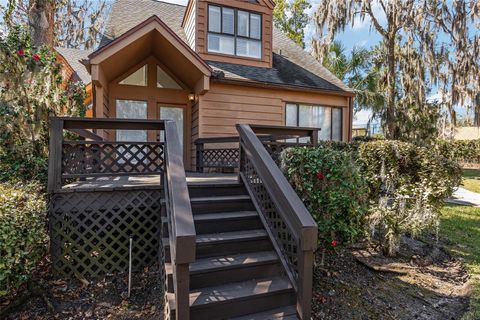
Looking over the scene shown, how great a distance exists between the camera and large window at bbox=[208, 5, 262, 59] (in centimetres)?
884

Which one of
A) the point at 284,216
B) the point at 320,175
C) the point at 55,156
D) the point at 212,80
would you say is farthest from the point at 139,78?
the point at 284,216

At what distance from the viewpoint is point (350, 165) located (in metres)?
3.69

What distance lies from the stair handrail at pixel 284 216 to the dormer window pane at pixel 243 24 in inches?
230

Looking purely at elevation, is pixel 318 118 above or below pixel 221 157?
above

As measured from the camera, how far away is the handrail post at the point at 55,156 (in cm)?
383

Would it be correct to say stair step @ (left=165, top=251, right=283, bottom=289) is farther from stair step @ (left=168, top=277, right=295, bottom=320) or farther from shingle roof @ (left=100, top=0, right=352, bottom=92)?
shingle roof @ (left=100, top=0, right=352, bottom=92)

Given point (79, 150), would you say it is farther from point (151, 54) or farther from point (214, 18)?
point (214, 18)

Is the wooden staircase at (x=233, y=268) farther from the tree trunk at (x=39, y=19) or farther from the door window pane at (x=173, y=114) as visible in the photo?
the tree trunk at (x=39, y=19)

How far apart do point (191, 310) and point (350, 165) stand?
2.38 m

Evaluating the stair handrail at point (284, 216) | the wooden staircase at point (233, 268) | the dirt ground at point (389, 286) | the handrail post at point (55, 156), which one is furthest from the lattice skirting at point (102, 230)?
the dirt ground at point (389, 286)

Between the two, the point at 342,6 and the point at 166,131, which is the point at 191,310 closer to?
the point at 166,131

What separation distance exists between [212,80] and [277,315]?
20.6 ft

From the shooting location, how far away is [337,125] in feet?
31.9

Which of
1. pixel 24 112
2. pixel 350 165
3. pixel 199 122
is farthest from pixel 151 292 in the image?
pixel 199 122
